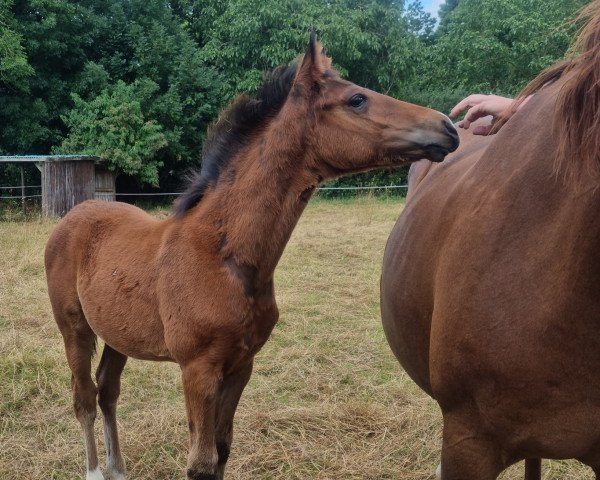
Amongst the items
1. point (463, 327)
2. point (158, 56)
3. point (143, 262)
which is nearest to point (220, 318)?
point (143, 262)

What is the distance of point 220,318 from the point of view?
6.63 ft

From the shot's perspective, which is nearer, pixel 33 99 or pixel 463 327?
pixel 463 327

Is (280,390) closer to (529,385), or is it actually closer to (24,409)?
(24,409)

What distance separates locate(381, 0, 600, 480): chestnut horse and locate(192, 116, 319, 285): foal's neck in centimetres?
72

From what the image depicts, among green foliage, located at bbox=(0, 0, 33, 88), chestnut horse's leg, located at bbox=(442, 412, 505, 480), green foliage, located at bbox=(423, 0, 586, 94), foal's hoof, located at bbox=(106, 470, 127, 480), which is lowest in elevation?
foal's hoof, located at bbox=(106, 470, 127, 480)

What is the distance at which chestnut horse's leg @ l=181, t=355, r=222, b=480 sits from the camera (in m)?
2.01

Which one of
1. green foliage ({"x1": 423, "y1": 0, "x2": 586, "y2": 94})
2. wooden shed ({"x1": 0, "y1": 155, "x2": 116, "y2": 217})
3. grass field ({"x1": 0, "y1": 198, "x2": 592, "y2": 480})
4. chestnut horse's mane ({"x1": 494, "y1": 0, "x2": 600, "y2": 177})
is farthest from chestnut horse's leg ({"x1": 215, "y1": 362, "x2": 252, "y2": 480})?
green foliage ({"x1": 423, "y1": 0, "x2": 586, "y2": 94})

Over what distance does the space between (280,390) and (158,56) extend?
1535cm

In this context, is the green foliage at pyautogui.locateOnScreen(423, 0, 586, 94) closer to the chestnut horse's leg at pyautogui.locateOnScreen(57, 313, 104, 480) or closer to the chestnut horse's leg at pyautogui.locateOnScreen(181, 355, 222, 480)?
the chestnut horse's leg at pyautogui.locateOnScreen(57, 313, 104, 480)

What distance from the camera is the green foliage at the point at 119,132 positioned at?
1514 centimetres

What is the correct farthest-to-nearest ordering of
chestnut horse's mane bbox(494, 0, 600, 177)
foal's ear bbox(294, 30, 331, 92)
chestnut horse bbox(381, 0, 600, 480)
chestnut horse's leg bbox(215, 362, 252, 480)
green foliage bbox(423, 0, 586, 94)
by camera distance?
1. green foliage bbox(423, 0, 586, 94)
2. chestnut horse's leg bbox(215, 362, 252, 480)
3. foal's ear bbox(294, 30, 331, 92)
4. chestnut horse bbox(381, 0, 600, 480)
5. chestnut horse's mane bbox(494, 0, 600, 177)

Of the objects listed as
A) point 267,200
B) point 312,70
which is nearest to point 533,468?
point 267,200

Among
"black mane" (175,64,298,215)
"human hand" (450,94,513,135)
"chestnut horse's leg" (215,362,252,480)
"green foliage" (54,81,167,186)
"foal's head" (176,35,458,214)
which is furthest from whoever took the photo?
"green foliage" (54,81,167,186)

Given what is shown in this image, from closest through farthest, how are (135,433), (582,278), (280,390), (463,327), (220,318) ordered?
(582,278)
(463,327)
(220,318)
(135,433)
(280,390)
